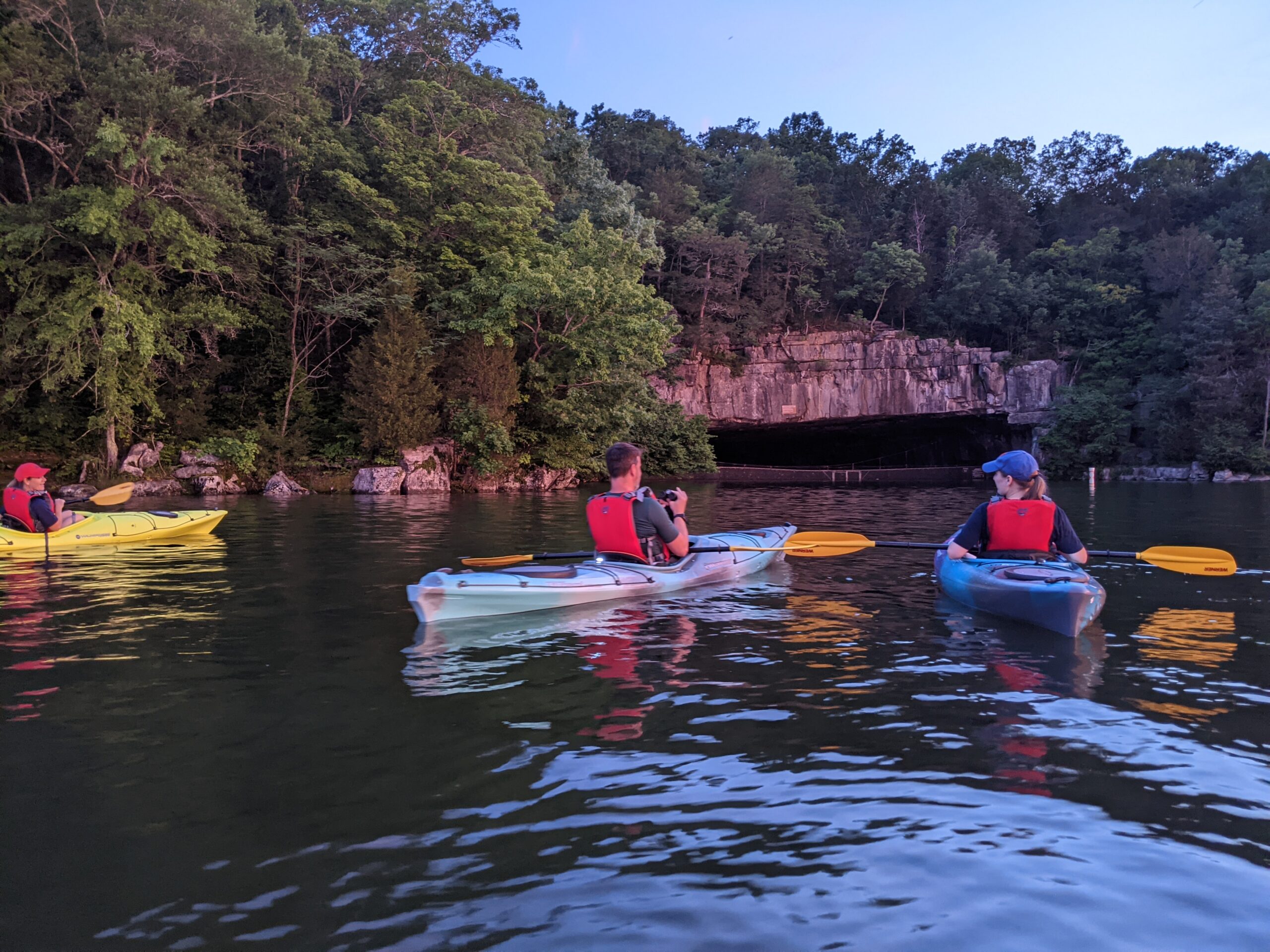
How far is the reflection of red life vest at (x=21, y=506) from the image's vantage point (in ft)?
31.0

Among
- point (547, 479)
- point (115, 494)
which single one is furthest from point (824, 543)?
point (547, 479)

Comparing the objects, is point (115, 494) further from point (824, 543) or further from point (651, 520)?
point (824, 543)

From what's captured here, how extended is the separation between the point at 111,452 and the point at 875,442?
35420mm

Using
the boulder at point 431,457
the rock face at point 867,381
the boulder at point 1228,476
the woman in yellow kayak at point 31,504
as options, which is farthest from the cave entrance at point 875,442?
the woman in yellow kayak at point 31,504

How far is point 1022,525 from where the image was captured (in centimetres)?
642

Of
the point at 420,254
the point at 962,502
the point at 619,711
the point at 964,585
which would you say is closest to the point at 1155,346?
the point at 962,502

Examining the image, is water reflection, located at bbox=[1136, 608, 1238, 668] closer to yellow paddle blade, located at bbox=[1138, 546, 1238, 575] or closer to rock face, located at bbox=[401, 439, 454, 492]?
yellow paddle blade, located at bbox=[1138, 546, 1238, 575]

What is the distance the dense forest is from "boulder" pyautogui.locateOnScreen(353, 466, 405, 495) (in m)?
0.90

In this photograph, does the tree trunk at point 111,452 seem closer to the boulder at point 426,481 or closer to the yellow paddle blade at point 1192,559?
the boulder at point 426,481

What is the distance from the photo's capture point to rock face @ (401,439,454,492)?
22906 mm

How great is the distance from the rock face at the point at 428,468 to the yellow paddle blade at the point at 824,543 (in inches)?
610

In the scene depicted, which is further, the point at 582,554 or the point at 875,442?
the point at 875,442

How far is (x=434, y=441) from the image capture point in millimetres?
23906

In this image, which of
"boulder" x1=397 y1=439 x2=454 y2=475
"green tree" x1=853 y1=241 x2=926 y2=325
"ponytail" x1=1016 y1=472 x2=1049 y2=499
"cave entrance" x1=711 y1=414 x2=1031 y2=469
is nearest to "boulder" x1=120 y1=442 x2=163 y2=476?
"boulder" x1=397 y1=439 x2=454 y2=475
